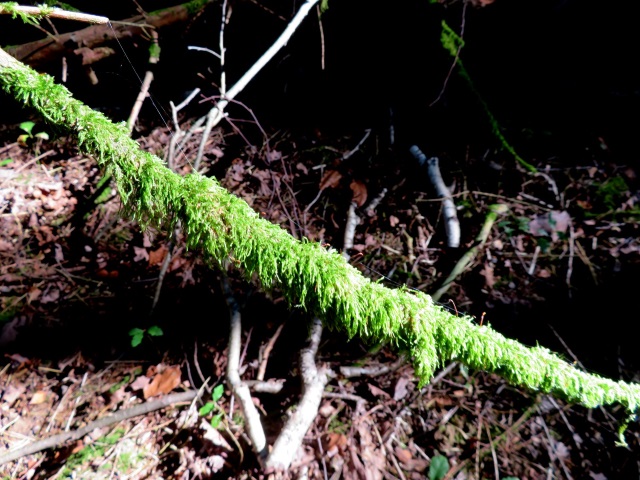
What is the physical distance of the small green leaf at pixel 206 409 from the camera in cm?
265

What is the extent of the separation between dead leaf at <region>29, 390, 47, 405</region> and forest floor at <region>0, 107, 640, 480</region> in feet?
0.03

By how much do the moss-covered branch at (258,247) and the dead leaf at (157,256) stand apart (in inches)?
78.0

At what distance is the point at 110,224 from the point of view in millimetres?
3936

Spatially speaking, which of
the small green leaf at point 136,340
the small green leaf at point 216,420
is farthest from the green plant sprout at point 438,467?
the small green leaf at point 136,340

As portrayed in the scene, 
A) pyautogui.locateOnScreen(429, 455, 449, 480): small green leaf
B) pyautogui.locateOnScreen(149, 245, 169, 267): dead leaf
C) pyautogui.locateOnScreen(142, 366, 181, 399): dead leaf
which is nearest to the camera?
pyautogui.locateOnScreen(429, 455, 449, 480): small green leaf

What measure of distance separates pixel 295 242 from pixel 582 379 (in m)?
1.95

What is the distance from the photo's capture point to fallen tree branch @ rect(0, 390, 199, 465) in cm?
250

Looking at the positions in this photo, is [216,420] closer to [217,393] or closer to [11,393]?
[217,393]

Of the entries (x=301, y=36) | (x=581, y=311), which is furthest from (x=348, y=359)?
(x=301, y=36)

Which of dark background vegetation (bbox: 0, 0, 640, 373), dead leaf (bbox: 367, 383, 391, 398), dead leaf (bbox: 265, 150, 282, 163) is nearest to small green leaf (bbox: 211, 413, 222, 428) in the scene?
dead leaf (bbox: 367, 383, 391, 398)

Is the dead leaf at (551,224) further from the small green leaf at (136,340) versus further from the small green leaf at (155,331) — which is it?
the small green leaf at (136,340)

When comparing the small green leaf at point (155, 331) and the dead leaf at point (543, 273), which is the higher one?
the dead leaf at point (543, 273)

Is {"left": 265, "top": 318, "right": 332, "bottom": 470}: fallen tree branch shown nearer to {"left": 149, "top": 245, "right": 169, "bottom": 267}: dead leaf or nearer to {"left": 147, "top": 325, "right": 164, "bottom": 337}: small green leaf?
{"left": 147, "top": 325, "right": 164, "bottom": 337}: small green leaf

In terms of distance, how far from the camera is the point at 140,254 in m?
3.63
